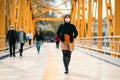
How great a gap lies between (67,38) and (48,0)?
7196cm

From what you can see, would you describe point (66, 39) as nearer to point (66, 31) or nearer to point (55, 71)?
point (66, 31)

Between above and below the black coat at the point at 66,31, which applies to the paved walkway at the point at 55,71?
below

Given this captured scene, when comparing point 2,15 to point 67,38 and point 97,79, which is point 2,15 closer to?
point 67,38

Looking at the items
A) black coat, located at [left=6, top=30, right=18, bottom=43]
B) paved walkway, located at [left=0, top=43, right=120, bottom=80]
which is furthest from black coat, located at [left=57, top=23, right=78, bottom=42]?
black coat, located at [left=6, top=30, right=18, bottom=43]

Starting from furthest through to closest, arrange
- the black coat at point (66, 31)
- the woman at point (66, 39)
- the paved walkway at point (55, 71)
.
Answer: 1. the black coat at point (66, 31)
2. the woman at point (66, 39)
3. the paved walkway at point (55, 71)

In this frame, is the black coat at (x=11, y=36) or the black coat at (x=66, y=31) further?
the black coat at (x=11, y=36)

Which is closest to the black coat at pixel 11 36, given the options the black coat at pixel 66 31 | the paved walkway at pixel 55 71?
the paved walkway at pixel 55 71

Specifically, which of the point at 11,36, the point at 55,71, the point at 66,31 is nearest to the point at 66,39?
the point at 66,31

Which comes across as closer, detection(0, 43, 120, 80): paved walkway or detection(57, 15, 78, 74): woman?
detection(0, 43, 120, 80): paved walkway

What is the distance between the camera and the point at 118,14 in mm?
16703

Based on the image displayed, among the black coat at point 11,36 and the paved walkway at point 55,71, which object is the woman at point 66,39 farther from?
the black coat at point 11,36

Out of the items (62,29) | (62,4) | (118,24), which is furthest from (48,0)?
(62,29)

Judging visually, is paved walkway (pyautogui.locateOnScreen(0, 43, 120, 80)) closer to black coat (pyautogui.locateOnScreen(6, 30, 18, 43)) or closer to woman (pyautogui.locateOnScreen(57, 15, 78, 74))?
woman (pyautogui.locateOnScreen(57, 15, 78, 74))

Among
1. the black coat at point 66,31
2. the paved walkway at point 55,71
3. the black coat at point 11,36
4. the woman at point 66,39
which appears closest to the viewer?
the paved walkway at point 55,71
